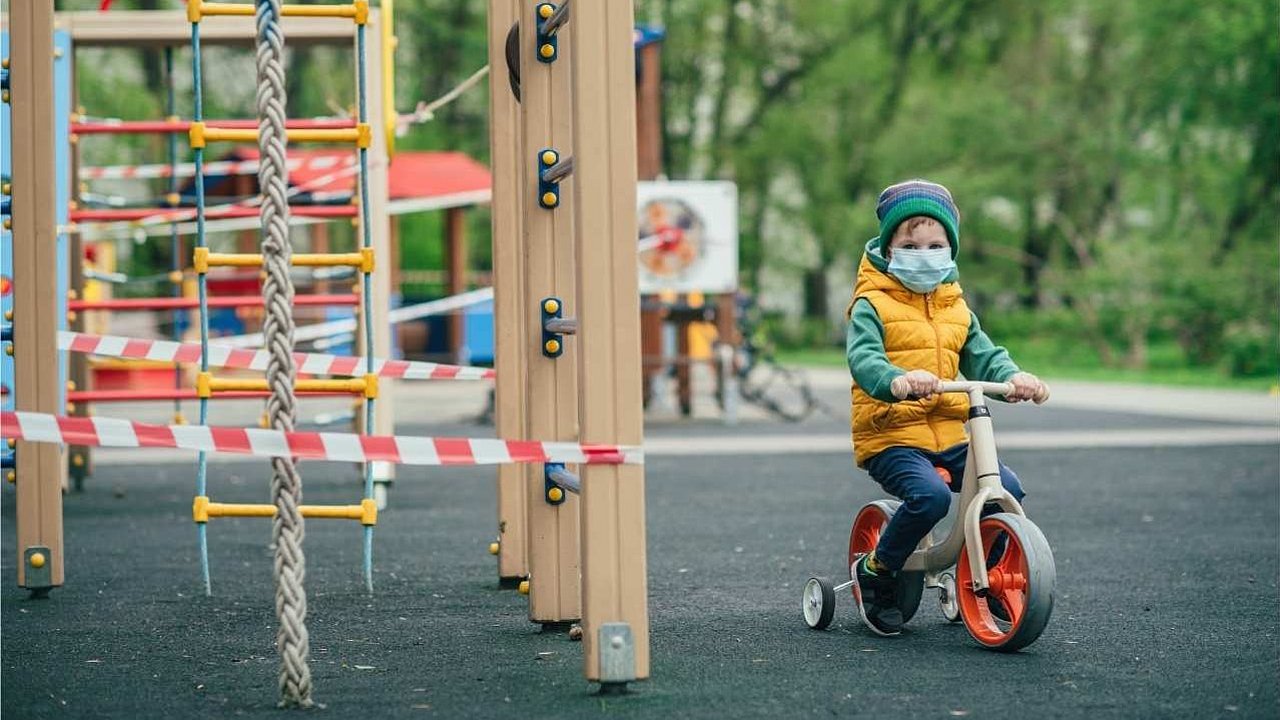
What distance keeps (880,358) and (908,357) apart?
0.24 metres

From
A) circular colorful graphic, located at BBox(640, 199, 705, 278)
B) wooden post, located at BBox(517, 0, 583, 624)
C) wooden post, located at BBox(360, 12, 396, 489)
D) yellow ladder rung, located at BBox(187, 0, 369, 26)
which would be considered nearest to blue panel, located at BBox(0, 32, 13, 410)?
yellow ladder rung, located at BBox(187, 0, 369, 26)

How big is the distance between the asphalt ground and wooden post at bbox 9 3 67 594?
23 centimetres

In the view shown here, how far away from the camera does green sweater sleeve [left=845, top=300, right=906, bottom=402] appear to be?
5.16 m

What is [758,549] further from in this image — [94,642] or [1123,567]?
[94,642]

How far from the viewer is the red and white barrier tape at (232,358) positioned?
6910 millimetres

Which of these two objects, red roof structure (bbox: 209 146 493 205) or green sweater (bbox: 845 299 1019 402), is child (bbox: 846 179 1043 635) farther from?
red roof structure (bbox: 209 146 493 205)

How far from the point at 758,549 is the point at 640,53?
11500 mm

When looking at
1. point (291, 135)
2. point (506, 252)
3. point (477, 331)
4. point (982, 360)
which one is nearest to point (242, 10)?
point (291, 135)

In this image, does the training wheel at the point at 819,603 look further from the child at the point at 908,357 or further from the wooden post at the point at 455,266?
the wooden post at the point at 455,266

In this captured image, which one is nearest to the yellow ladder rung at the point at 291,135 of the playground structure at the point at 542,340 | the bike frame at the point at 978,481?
the playground structure at the point at 542,340

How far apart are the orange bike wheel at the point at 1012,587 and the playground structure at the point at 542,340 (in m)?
1.20

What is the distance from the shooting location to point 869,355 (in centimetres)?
526

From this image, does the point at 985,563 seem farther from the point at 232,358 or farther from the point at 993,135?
the point at 993,135

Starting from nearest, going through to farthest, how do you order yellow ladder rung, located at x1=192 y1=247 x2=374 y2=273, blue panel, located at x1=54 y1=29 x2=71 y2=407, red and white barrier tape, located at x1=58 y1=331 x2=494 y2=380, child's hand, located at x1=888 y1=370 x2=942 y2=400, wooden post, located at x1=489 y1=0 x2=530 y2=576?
Answer: 1. child's hand, located at x1=888 y1=370 x2=942 y2=400
2. wooden post, located at x1=489 y1=0 x2=530 y2=576
3. yellow ladder rung, located at x1=192 y1=247 x2=374 y2=273
4. red and white barrier tape, located at x1=58 y1=331 x2=494 y2=380
5. blue panel, located at x1=54 y1=29 x2=71 y2=407
